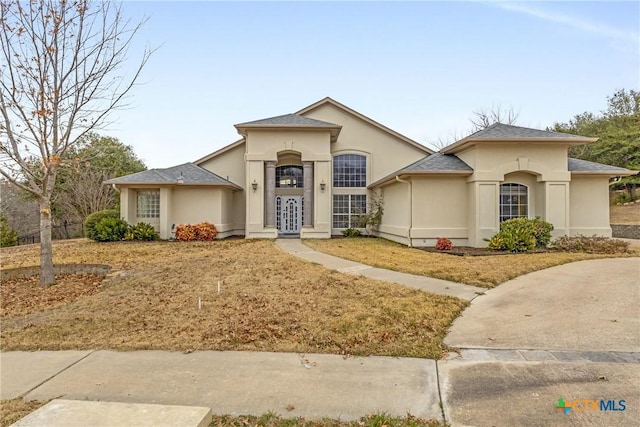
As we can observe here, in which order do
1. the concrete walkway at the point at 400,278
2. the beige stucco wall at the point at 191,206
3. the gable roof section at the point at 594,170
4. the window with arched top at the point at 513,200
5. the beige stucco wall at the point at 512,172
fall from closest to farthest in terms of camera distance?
the concrete walkway at the point at 400,278 → the beige stucco wall at the point at 512,172 → the window with arched top at the point at 513,200 → the gable roof section at the point at 594,170 → the beige stucco wall at the point at 191,206

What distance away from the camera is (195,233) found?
1805 centimetres

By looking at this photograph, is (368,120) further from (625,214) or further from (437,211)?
(625,214)

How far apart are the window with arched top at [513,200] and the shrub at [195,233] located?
541 inches

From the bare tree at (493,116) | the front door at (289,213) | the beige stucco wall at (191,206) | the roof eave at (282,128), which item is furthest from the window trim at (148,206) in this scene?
the bare tree at (493,116)

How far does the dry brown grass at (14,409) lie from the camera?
294 cm

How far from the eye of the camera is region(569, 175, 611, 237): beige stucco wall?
15.8 metres

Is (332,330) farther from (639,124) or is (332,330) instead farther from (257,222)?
(639,124)

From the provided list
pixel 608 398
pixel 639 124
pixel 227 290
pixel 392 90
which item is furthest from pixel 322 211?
pixel 639 124

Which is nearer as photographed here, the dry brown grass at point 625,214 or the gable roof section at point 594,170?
the gable roof section at point 594,170

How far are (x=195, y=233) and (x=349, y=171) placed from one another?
9.44m

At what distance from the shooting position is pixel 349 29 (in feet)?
47.2

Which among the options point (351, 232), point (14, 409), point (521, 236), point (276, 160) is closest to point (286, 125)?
point (276, 160)

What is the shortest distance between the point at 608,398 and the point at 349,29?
14.5 metres

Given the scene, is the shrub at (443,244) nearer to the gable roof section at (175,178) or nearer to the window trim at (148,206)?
the gable roof section at (175,178)
